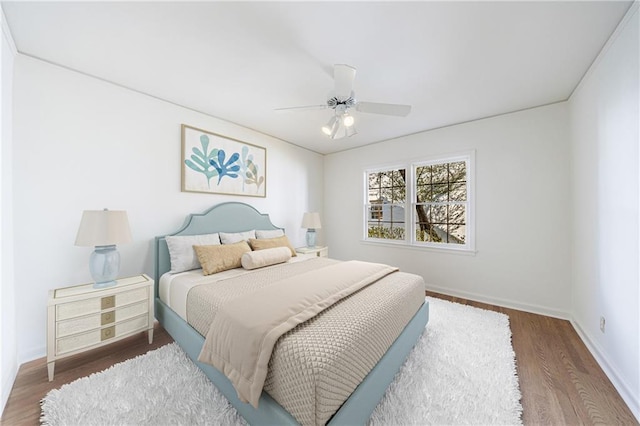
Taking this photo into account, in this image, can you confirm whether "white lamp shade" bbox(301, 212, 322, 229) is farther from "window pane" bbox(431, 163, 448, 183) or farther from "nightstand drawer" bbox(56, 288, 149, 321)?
"nightstand drawer" bbox(56, 288, 149, 321)

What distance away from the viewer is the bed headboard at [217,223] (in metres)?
2.65

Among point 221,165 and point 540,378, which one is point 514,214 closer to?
point 540,378

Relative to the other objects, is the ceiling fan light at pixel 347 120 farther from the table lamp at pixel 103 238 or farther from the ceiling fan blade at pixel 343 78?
the table lamp at pixel 103 238

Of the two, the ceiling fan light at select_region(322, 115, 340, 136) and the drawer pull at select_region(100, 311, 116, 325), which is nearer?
the drawer pull at select_region(100, 311, 116, 325)

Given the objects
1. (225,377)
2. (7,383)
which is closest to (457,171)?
(225,377)

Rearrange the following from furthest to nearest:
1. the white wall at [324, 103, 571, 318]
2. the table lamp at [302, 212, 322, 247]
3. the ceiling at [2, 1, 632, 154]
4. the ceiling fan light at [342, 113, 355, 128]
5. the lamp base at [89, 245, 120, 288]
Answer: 1. the table lamp at [302, 212, 322, 247]
2. the white wall at [324, 103, 571, 318]
3. the ceiling fan light at [342, 113, 355, 128]
4. the lamp base at [89, 245, 120, 288]
5. the ceiling at [2, 1, 632, 154]

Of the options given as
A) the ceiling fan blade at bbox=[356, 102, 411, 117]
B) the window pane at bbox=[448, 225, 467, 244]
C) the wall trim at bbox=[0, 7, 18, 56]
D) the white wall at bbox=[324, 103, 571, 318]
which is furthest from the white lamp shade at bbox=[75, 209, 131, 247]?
the window pane at bbox=[448, 225, 467, 244]

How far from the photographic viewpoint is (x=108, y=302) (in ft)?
6.60

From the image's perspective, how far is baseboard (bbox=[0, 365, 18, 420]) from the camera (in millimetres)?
1533

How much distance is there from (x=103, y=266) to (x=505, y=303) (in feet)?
14.6

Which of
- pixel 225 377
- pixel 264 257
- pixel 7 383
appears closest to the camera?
pixel 225 377

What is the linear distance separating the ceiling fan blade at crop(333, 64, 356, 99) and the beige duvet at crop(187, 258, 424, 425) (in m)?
1.60

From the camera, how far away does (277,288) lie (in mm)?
1854

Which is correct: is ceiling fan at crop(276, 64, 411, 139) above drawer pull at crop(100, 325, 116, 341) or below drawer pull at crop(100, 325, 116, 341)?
above
